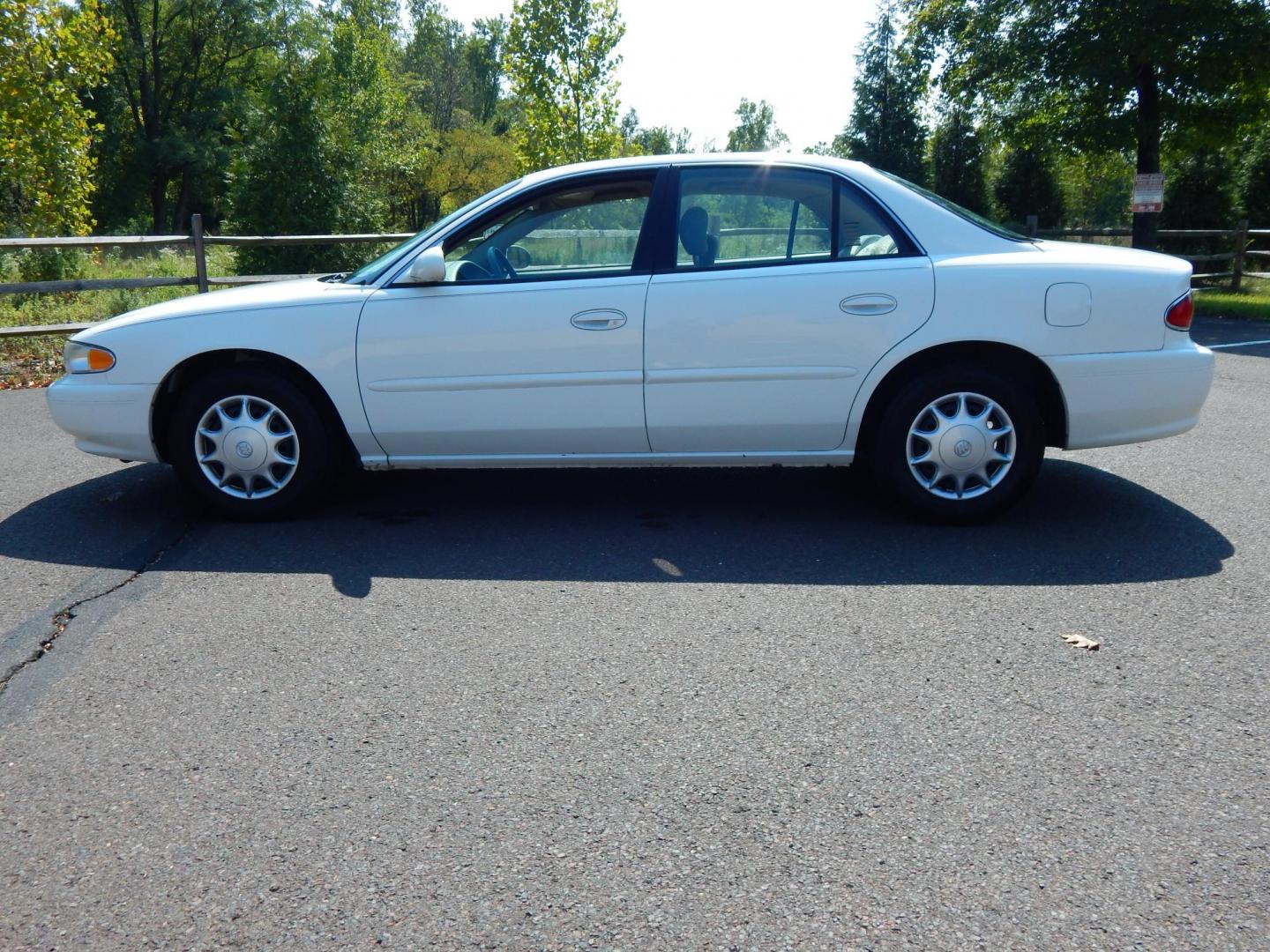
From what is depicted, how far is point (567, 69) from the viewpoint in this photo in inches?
971

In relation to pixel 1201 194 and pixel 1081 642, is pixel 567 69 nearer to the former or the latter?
pixel 1201 194

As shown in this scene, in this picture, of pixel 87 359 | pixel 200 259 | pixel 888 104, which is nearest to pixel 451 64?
pixel 888 104

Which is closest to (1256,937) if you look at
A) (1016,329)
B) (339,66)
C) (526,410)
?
(1016,329)

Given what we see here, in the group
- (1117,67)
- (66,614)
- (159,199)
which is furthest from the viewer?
(159,199)

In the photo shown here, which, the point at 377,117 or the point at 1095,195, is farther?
the point at 377,117

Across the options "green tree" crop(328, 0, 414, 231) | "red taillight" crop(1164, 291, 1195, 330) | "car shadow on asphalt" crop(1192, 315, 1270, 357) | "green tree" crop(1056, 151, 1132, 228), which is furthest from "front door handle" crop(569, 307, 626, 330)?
"green tree" crop(328, 0, 414, 231)

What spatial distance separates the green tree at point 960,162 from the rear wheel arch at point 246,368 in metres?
35.9

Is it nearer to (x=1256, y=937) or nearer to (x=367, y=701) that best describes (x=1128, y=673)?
(x=1256, y=937)

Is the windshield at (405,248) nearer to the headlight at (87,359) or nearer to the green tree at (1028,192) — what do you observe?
the headlight at (87,359)

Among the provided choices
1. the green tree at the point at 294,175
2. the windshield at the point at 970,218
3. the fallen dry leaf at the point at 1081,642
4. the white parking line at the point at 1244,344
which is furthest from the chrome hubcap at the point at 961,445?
the green tree at the point at 294,175

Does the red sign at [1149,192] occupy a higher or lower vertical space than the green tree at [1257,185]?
lower

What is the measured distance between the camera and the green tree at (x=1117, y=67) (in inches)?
685

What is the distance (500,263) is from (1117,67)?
53.9ft

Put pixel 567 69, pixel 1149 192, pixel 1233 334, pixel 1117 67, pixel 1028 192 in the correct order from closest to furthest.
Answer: pixel 1233 334 < pixel 1149 192 < pixel 1117 67 < pixel 567 69 < pixel 1028 192
